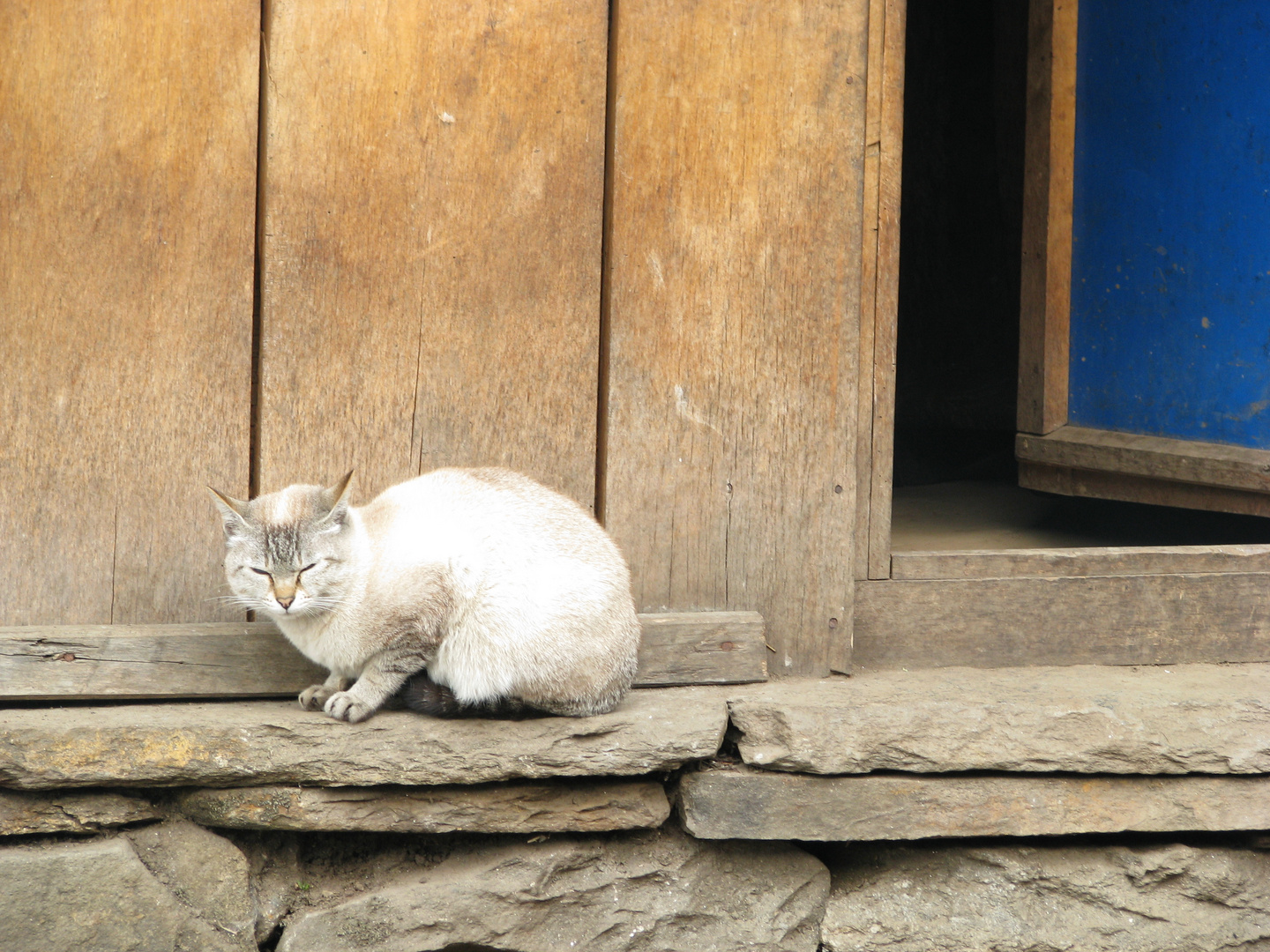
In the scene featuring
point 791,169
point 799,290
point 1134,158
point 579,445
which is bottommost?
point 579,445

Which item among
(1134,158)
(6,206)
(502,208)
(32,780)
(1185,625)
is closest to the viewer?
(32,780)

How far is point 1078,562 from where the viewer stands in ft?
11.5

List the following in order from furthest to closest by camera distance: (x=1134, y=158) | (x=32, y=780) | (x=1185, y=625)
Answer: (x=1134, y=158)
(x=1185, y=625)
(x=32, y=780)

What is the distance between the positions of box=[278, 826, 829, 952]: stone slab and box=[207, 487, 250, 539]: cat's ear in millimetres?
977

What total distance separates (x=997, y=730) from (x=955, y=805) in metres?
0.23

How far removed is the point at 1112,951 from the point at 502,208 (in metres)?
2.59

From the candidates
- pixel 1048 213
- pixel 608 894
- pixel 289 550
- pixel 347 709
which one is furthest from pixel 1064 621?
pixel 289 550

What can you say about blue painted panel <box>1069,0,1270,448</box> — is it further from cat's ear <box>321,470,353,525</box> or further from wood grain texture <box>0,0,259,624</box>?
wood grain texture <box>0,0,259,624</box>

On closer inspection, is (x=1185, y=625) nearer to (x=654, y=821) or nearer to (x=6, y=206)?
(x=654, y=821)

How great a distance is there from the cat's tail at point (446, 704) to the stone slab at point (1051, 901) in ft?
3.34

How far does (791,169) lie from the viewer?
10.5 feet

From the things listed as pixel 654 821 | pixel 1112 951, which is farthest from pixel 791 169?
pixel 1112 951

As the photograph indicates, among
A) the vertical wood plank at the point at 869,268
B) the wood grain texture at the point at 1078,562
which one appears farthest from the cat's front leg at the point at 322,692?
the wood grain texture at the point at 1078,562

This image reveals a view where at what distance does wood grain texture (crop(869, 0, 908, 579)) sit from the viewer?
3.23 m
